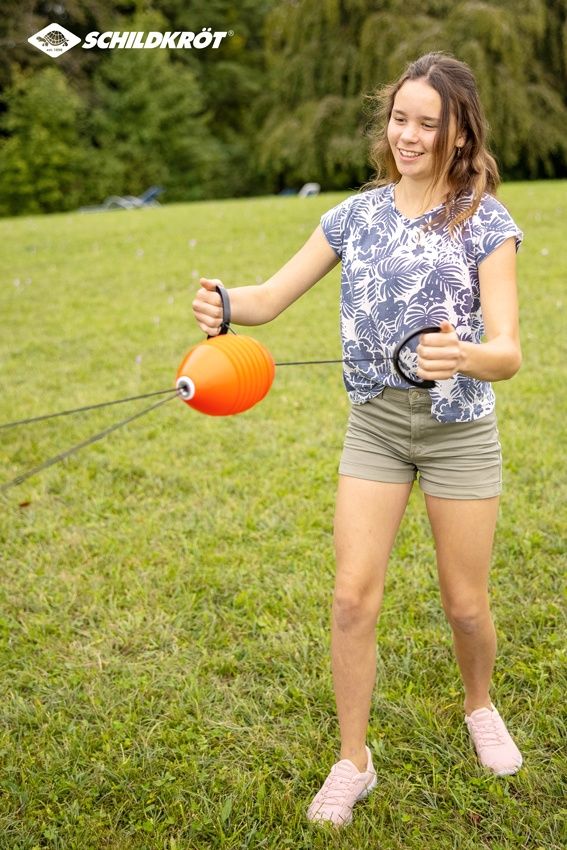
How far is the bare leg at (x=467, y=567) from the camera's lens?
81.2 inches

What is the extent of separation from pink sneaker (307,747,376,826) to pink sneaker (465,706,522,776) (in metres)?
0.32

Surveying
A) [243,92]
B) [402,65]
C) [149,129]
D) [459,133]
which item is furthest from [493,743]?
[243,92]

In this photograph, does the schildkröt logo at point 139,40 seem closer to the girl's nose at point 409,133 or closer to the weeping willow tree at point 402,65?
the girl's nose at point 409,133

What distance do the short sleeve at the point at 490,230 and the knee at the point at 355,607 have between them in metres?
0.81

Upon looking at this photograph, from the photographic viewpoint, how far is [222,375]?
1795 millimetres

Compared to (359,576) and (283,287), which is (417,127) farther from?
(359,576)

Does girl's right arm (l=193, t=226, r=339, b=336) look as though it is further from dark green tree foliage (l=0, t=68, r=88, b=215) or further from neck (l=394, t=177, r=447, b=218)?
dark green tree foliage (l=0, t=68, r=88, b=215)

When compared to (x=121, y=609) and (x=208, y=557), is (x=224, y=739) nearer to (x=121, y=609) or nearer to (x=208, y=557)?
(x=121, y=609)

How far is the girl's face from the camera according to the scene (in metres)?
1.93

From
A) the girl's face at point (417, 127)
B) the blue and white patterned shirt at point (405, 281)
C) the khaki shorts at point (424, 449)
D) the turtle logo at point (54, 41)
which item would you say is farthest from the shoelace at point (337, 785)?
the turtle logo at point (54, 41)

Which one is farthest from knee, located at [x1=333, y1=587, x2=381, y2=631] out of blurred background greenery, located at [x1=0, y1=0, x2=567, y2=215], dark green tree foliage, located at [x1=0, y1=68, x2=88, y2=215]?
dark green tree foliage, located at [x1=0, y1=68, x2=88, y2=215]

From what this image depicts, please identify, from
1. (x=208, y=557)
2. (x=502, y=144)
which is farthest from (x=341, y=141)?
(x=208, y=557)

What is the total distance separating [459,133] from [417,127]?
100 millimetres

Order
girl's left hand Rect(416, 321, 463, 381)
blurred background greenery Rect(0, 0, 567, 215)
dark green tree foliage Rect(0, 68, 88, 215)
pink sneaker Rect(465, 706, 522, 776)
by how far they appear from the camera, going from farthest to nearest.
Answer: dark green tree foliage Rect(0, 68, 88, 215) → blurred background greenery Rect(0, 0, 567, 215) → pink sneaker Rect(465, 706, 522, 776) → girl's left hand Rect(416, 321, 463, 381)
